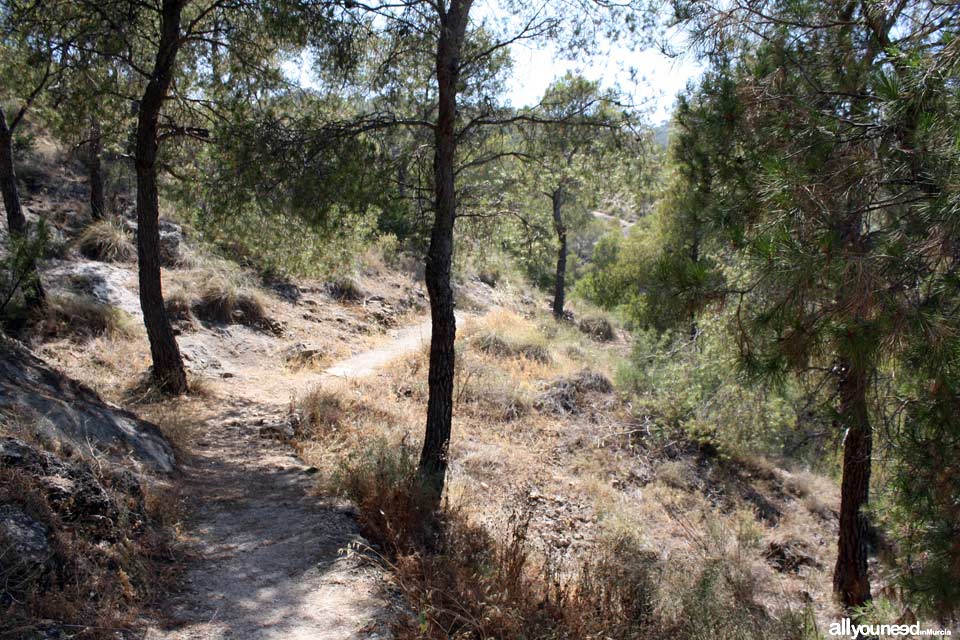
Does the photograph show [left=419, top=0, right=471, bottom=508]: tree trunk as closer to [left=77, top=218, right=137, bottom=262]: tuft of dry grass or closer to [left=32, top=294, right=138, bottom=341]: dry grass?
[left=32, top=294, right=138, bottom=341]: dry grass

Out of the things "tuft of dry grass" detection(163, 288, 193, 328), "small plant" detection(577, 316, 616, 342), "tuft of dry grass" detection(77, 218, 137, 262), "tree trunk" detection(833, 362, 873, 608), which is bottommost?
"tree trunk" detection(833, 362, 873, 608)

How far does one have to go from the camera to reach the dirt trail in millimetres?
3562

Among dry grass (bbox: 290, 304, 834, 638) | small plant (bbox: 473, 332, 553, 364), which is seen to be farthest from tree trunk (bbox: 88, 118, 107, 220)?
small plant (bbox: 473, 332, 553, 364)

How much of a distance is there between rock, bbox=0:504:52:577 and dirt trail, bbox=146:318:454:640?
68cm

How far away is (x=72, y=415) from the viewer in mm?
5055

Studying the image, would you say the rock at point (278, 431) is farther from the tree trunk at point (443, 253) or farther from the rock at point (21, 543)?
the rock at point (21, 543)

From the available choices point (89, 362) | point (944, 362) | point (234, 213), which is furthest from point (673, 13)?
point (89, 362)

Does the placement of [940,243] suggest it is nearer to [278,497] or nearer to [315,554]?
[315,554]

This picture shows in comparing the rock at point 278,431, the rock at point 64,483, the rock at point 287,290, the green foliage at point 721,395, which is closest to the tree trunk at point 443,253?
the rock at point 278,431

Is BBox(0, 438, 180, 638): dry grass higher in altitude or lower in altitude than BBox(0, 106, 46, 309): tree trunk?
lower

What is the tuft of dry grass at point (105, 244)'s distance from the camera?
12.0m

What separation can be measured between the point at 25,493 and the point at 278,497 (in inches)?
102

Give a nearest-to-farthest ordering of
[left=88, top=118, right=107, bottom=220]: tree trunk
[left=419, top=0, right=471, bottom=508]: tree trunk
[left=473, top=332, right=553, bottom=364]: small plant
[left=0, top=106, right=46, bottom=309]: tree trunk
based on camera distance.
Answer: [left=419, top=0, right=471, bottom=508]: tree trunk
[left=0, top=106, right=46, bottom=309]: tree trunk
[left=88, top=118, right=107, bottom=220]: tree trunk
[left=473, top=332, right=553, bottom=364]: small plant

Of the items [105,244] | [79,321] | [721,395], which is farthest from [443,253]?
[105,244]
